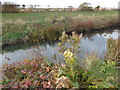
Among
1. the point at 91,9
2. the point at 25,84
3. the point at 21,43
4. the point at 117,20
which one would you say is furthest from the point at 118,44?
the point at 91,9

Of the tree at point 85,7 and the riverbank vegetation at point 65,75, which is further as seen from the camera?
the tree at point 85,7

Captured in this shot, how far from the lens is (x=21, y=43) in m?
8.14

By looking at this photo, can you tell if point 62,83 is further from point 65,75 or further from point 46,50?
point 46,50

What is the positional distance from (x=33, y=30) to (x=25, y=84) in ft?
22.1

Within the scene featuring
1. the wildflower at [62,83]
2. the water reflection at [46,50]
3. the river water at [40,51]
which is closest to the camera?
the wildflower at [62,83]

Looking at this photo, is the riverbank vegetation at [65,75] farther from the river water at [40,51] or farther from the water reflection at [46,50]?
the water reflection at [46,50]

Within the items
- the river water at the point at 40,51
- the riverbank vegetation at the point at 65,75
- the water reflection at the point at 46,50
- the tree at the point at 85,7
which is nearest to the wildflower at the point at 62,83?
the riverbank vegetation at the point at 65,75

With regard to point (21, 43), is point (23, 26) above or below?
above

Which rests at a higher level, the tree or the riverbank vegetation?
the tree

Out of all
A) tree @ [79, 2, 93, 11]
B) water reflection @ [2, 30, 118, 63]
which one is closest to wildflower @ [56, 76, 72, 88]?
water reflection @ [2, 30, 118, 63]

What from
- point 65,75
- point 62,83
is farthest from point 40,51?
point 62,83

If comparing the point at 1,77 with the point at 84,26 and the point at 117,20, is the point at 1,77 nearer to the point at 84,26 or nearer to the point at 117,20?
the point at 84,26

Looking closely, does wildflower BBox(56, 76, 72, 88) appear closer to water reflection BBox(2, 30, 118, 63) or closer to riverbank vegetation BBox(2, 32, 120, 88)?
riverbank vegetation BBox(2, 32, 120, 88)

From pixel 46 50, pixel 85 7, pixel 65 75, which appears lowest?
pixel 46 50
